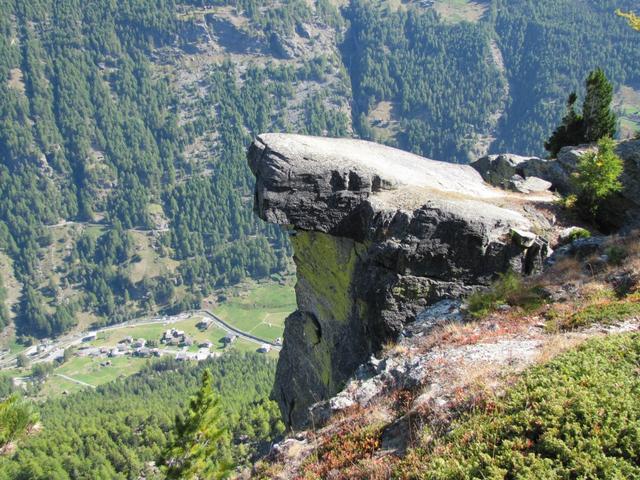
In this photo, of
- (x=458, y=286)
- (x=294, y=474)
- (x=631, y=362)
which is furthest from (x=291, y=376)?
(x=631, y=362)

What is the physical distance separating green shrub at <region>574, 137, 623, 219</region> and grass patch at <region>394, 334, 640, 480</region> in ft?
85.3

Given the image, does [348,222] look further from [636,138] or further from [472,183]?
[636,138]

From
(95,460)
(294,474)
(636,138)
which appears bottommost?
(95,460)

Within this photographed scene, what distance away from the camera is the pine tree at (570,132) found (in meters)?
58.4

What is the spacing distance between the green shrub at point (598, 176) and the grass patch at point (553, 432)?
85.3 ft

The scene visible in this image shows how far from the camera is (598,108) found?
5525 centimetres

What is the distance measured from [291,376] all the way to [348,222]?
62.8 feet

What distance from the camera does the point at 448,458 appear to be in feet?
47.8

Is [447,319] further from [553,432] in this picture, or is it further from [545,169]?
[545,169]

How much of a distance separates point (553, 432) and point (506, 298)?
13.5 m

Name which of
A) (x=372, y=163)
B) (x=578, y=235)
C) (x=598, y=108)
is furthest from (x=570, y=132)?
(x=372, y=163)

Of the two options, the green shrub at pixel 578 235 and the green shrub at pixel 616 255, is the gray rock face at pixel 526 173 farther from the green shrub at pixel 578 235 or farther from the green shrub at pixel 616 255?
Result: the green shrub at pixel 616 255

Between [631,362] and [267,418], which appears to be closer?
[631,362]

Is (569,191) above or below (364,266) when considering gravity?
above
